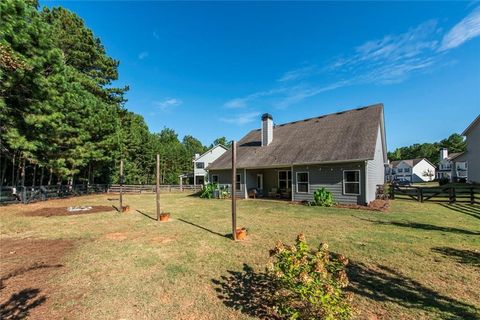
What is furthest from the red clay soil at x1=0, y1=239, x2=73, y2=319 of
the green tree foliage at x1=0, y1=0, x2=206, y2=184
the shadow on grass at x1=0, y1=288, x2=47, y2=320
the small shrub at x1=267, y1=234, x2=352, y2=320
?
the green tree foliage at x1=0, y1=0, x2=206, y2=184

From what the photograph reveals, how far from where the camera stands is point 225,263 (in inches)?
197

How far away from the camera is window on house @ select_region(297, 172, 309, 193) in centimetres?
1486

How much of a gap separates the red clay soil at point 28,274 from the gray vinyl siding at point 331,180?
484 inches

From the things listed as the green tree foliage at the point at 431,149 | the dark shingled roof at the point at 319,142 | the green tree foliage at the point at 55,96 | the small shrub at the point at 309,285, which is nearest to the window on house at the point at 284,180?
the dark shingled roof at the point at 319,142

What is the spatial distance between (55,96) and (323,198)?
56.0ft

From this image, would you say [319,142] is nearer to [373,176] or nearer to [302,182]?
[302,182]

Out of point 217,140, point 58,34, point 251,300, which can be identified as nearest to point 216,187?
point 251,300

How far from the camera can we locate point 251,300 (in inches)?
141

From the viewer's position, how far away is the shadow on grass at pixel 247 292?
3342 millimetres

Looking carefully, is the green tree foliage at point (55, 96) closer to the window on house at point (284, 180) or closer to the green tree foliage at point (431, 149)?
the window on house at point (284, 180)

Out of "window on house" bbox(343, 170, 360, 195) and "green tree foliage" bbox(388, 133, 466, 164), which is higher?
"green tree foliage" bbox(388, 133, 466, 164)

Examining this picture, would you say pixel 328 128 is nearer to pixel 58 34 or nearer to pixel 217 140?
pixel 58 34

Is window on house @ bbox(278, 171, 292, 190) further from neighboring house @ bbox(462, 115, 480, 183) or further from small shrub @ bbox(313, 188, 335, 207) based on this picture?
neighboring house @ bbox(462, 115, 480, 183)

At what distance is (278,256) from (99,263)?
4.15 m
